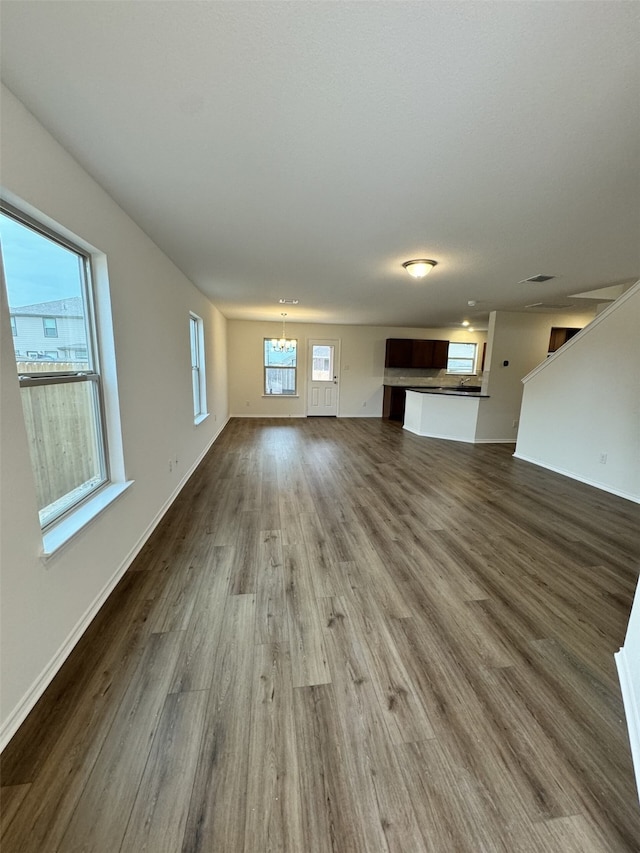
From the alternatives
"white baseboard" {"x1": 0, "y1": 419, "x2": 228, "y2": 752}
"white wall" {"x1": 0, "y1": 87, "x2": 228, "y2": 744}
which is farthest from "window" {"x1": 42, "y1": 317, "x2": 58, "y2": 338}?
"white baseboard" {"x1": 0, "y1": 419, "x2": 228, "y2": 752}

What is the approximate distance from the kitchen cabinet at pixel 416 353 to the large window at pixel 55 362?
6.96 meters

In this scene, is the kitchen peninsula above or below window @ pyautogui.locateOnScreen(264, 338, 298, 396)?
below

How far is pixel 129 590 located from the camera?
6.41 feet

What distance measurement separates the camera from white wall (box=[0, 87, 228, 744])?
121 centimetres

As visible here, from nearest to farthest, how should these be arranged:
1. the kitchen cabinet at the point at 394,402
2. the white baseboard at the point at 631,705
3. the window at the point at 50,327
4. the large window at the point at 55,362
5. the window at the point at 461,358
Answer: the white baseboard at the point at 631,705 < the large window at the point at 55,362 < the window at the point at 50,327 < the kitchen cabinet at the point at 394,402 < the window at the point at 461,358

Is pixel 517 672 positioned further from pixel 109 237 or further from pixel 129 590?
pixel 109 237

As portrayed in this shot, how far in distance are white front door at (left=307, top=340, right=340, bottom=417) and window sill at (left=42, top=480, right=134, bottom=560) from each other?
6.20m

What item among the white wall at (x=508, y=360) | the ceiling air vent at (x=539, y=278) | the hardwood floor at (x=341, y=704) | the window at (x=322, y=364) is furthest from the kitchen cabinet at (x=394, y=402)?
the hardwood floor at (x=341, y=704)

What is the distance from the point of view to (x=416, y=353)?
8.02 metres

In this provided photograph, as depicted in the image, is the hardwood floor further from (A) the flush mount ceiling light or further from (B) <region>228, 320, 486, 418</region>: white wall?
(B) <region>228, 320, 486, 418</region>: white wall

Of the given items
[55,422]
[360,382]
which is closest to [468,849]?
[55,422]

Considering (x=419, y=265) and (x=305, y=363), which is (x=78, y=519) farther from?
(x=305, y=363)

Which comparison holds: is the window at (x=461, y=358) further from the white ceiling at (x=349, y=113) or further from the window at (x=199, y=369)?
the window at (x=199, y=369)

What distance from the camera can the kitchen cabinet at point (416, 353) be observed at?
7977 millimetres
